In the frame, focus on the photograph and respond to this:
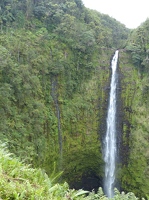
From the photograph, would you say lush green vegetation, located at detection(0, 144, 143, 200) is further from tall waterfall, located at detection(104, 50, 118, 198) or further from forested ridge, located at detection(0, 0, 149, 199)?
tall waterfall, located at detection(104, 50, 118, 198)

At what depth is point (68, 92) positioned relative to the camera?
19.6 metres

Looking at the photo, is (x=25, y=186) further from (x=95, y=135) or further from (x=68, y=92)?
(x=95, y=135)

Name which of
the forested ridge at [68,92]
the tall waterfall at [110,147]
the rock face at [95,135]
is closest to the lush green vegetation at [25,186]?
the forested ridge at [68,92]

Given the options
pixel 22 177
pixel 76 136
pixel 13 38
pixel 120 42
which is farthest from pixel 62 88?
pixel 22 177

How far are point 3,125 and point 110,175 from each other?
38.2 feet

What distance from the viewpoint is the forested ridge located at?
1538 centimetres

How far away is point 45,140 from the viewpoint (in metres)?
16.7

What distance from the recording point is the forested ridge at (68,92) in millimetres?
15375

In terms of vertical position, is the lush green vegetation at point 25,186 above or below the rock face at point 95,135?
above

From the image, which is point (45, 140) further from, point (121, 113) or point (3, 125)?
point (121, 113)

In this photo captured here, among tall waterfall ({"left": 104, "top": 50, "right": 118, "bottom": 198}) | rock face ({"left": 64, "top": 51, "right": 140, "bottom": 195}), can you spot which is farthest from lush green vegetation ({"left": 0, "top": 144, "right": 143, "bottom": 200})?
tall waterfall ({"left": 104, "top": 50, "right": 118, "bottom": 198})

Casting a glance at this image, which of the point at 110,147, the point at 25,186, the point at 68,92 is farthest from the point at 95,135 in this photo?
the point at 25,186

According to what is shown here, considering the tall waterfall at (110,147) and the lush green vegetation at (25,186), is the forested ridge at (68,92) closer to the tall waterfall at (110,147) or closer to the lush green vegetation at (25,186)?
the tall waterfall at (110,147)

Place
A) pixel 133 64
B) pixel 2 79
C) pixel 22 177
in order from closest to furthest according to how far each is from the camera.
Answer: pixel 22 177 → pixel 2 79 → pixel 133 64
